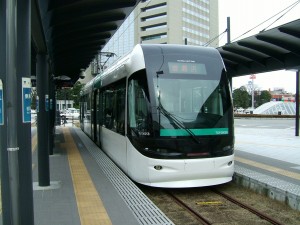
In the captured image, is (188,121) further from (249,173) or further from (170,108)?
(249,173)

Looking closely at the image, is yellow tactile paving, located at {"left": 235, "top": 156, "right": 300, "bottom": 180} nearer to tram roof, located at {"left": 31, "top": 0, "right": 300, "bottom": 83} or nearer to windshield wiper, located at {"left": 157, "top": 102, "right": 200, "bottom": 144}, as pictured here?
windshield wiper, located at {"left": 157, "top": 102, "right": 200, "bottom": 144}

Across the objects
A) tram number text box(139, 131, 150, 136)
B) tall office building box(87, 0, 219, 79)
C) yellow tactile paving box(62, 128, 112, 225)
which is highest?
tall office building box(87, 0, 219, 79)

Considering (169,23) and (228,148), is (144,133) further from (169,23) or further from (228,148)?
(169,23)

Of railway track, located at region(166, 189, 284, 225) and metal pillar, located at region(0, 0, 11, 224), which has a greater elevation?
metal pillar, located at region(0, 0, 11, 224)

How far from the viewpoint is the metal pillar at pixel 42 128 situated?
754 centimetres

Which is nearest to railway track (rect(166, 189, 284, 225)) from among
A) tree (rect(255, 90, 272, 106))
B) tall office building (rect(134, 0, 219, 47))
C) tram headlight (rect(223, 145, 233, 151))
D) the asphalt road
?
tram headlight (rect(223, 145, 233, 151))

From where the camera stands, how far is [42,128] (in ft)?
25.2

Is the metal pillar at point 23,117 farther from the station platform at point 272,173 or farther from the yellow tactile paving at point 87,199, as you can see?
the station platform at point 272,173

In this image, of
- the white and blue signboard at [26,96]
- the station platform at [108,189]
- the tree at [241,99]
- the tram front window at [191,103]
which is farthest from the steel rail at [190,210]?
the tree at [241,99]

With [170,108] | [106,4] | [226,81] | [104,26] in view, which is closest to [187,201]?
[170,108]

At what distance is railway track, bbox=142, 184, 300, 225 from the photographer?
644 cm

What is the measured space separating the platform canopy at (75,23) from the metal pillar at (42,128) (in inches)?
14.6

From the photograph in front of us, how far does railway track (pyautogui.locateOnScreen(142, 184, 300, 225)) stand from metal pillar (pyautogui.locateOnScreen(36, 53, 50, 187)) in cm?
224

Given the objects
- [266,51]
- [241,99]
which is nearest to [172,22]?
[241,99]
